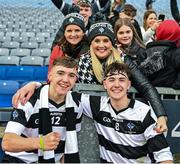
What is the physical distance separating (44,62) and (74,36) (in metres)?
3.56

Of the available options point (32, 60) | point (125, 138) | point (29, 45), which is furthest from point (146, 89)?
point (29, 45)

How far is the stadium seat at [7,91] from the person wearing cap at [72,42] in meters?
1.95

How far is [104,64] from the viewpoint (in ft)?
11.6

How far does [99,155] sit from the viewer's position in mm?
3502

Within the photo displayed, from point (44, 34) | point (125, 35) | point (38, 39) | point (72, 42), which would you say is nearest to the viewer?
point (72, 42)

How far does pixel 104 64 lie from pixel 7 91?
280cm

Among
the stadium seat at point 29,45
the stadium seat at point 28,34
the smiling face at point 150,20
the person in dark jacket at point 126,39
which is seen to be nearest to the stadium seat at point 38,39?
the stadium seat at point 28,34

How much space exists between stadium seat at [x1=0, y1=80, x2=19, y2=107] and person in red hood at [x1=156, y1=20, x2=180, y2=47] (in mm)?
2715

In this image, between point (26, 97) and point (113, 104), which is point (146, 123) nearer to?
point (113, 104)

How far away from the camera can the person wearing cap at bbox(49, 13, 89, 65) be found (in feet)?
13.2

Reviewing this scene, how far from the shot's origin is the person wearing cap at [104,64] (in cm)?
338

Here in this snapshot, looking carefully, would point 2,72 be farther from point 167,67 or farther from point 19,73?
point 167,67

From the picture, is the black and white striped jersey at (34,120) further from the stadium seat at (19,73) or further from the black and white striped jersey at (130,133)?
the stadium seat at (19,73)

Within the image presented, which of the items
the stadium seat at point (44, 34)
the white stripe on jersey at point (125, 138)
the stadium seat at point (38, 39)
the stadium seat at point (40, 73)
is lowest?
the white stripe on jersey at point (125, 138)
